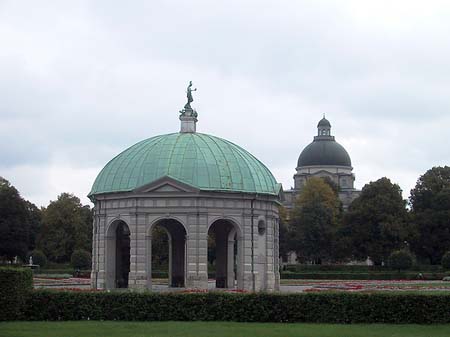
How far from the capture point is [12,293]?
28094 millimetres

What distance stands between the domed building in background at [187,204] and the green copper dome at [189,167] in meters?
0.05

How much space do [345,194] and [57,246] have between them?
182ft

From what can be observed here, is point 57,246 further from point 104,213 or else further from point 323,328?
point 323,328

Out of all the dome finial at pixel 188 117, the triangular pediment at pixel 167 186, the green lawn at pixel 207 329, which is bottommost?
the green lawn at pixel 207 329

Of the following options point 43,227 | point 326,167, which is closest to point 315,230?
point 43,227

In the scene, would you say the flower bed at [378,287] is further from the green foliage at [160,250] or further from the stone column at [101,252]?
the green foliage at [160,250]

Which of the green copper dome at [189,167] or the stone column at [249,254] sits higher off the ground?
the green copper dome at [189,167]

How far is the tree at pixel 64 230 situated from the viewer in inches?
3750

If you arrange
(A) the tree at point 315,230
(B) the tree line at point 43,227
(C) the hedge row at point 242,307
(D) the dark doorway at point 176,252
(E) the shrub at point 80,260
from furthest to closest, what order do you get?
(A) the tree at point 315,230, (B) the tree line at point 43,227, (E) the shrub at point 80,260, (D) the dark doorway at point 176,252, (C) the hedge row at point 242,307

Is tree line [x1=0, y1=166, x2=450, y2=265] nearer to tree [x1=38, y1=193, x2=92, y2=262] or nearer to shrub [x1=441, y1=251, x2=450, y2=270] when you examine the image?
tree [x1=38, y1=193, x2=92, y2=262]

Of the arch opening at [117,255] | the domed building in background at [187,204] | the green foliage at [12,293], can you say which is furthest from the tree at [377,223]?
the green foliage at [12,293]

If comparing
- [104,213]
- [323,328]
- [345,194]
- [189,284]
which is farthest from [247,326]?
[345,194]

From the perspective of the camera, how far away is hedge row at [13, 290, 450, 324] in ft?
90.7

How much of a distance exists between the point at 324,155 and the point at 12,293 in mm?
109911
